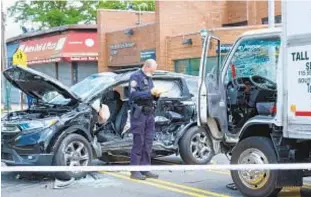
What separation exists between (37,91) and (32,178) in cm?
148

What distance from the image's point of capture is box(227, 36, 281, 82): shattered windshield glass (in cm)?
771

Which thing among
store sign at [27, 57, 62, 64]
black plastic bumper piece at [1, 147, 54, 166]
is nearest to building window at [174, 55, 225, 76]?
store sign at [27, 57, 62, 64]

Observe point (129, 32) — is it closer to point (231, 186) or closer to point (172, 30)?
point (172, 30)

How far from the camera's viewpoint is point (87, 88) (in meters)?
10.0

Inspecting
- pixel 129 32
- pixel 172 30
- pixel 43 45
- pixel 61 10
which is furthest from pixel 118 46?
pixel 61 10

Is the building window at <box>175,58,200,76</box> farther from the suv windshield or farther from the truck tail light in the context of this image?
the truck tail light

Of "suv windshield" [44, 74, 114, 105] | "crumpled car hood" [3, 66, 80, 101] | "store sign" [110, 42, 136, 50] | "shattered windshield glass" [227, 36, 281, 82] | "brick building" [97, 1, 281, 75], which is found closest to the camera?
"shattered windshield glass" [227, 36, 281, 82]

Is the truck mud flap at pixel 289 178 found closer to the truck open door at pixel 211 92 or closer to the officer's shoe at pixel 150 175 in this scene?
the truck open door at pixel 211 92

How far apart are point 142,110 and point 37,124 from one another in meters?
1.65

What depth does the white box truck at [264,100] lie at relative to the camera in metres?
6.70

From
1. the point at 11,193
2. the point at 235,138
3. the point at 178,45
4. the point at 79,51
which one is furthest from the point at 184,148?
the point at 79,51

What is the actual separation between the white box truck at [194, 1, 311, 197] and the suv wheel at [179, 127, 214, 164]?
205 cm

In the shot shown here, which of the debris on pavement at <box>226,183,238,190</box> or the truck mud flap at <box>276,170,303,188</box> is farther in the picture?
the debris on pavement at <box>226,183,238,190</box>

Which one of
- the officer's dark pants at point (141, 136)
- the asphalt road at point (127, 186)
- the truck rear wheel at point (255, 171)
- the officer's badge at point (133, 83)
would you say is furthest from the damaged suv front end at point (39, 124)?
the truck rear wheel at point (255, 171)
